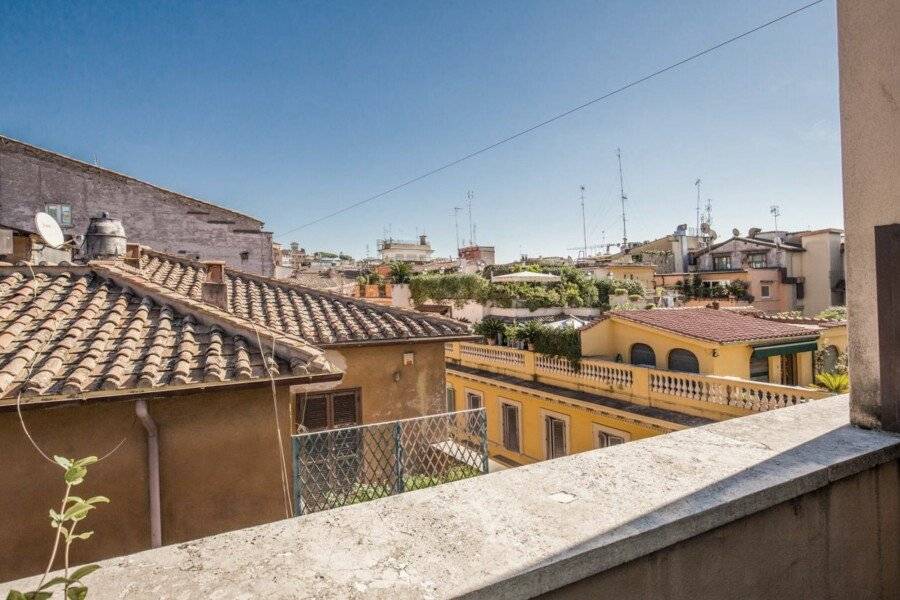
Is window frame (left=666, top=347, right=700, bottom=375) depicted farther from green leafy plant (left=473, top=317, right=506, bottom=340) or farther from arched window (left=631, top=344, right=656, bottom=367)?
green leafy plant (left=473, top=317, right=506, bottom=340)

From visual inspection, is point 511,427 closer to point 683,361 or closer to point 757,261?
point 683,361

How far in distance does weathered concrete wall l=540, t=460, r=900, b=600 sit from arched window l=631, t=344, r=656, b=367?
41.9 ft

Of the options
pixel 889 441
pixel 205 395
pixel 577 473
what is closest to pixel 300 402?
pixel 205 395

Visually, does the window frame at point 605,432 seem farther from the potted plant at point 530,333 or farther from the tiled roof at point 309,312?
the tiled roof at point 309,312

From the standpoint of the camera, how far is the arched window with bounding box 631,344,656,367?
1380 cm

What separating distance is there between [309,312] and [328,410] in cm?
173

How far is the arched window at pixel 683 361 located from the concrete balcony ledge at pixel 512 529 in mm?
11907

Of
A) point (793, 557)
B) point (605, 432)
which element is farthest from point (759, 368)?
point (793, 557)

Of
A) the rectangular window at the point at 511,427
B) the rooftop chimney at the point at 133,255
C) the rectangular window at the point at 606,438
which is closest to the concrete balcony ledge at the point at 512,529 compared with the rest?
the rooftop chimney at the point at 133,255

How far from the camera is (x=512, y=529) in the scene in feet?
4.02

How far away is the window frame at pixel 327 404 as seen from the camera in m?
7.13

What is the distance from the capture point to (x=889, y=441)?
1.71m

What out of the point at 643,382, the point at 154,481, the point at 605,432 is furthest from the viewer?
the point at 605,432

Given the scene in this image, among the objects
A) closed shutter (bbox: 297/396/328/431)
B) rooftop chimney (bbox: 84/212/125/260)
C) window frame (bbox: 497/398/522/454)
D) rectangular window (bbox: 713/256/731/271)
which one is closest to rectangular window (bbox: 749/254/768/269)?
rectangular window (bbox: 713/256/731/271)
